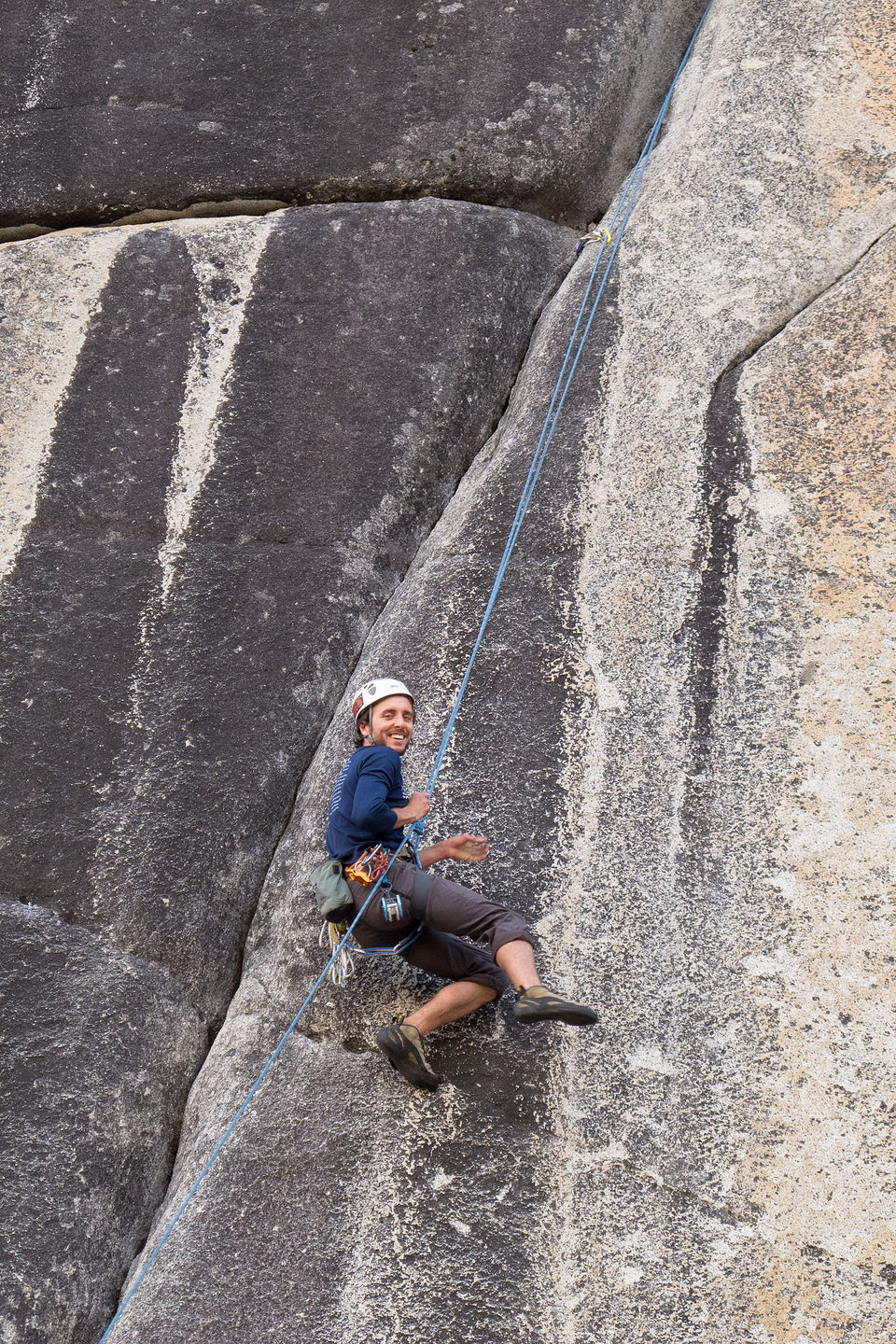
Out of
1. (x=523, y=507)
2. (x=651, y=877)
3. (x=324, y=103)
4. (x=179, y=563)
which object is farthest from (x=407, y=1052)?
(x=324, y=103)

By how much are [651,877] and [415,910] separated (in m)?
0.82

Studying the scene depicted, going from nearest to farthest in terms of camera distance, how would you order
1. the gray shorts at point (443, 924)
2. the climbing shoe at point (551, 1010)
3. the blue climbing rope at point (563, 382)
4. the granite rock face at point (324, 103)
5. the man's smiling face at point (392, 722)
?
the climbing shoe at point (551, 1010), the gray shorts at point (443, 924), the man's smiling face at point (392, 722), the blue climbing rope at point (563, 382), the granite rock face at point (324, 103)

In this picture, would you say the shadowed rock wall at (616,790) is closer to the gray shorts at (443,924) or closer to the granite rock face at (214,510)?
the granite rock face at (214,510)

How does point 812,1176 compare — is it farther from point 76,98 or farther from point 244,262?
point 76,98

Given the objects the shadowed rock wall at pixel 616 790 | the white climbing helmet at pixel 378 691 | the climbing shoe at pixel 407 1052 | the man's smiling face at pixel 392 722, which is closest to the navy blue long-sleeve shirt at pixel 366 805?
the man's smiling face at pixel 392 722

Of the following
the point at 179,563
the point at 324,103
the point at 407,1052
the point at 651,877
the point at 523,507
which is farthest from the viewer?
the point at 324,103

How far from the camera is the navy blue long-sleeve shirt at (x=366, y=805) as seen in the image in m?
3.76

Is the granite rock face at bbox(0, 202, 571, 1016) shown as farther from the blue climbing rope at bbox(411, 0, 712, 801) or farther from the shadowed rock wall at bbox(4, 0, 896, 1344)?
the blue climbing rope at bbox(411, 0, 712, 801)

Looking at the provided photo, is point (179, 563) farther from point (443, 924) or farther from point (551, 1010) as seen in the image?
point (551, 1010)

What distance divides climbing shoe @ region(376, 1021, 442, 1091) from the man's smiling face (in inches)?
37.0

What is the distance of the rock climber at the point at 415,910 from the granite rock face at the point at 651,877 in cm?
17

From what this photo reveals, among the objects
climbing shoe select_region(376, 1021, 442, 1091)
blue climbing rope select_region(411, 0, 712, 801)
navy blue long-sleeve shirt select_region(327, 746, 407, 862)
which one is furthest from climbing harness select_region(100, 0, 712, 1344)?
climbing shoe select_region(376, 1021, 442, 1091)

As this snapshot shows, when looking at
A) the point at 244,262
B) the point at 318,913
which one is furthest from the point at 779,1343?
the point at 244,262

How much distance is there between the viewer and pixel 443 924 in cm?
377
